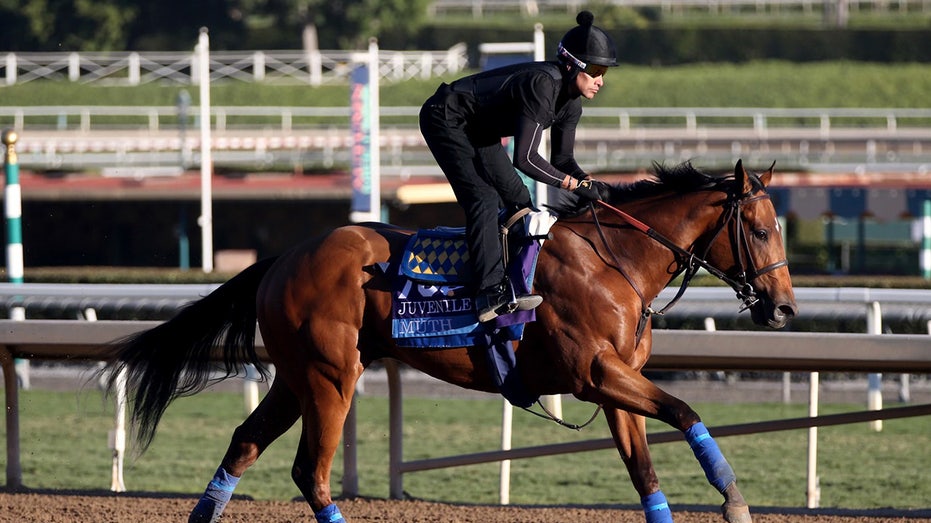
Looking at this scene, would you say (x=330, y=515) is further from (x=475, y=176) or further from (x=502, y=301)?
(x=475, y=176)

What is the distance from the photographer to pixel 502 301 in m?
4.28

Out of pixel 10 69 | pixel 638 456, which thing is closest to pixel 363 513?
pixel 638 456

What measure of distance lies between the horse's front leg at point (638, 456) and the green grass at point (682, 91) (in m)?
25.0

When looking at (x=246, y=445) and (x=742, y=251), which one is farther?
(x=246, y=445)

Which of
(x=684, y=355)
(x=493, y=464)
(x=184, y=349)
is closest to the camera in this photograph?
(x=184, y=349)

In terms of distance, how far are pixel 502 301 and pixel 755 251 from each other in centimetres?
83

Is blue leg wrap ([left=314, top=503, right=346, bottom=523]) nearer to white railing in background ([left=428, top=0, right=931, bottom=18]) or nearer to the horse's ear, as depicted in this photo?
the horse's ear

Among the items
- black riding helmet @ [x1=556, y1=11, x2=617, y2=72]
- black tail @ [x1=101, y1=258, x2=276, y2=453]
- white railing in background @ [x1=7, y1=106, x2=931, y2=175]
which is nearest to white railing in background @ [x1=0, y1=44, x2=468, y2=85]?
white railing in background @ [x1=7, y1=106, x2=931, y2=175]

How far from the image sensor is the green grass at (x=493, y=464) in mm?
6309

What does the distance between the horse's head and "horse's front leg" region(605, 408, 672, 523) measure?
528mm

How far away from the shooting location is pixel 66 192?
1622 centimetres

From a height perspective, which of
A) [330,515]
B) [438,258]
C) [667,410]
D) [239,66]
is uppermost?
[239,66]

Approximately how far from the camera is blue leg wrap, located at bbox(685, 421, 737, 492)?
13.3ft

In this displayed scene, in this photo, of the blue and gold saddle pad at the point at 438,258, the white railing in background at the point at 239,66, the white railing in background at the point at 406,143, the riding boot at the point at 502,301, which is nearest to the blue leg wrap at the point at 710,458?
the riding boot at the point at 502,301
